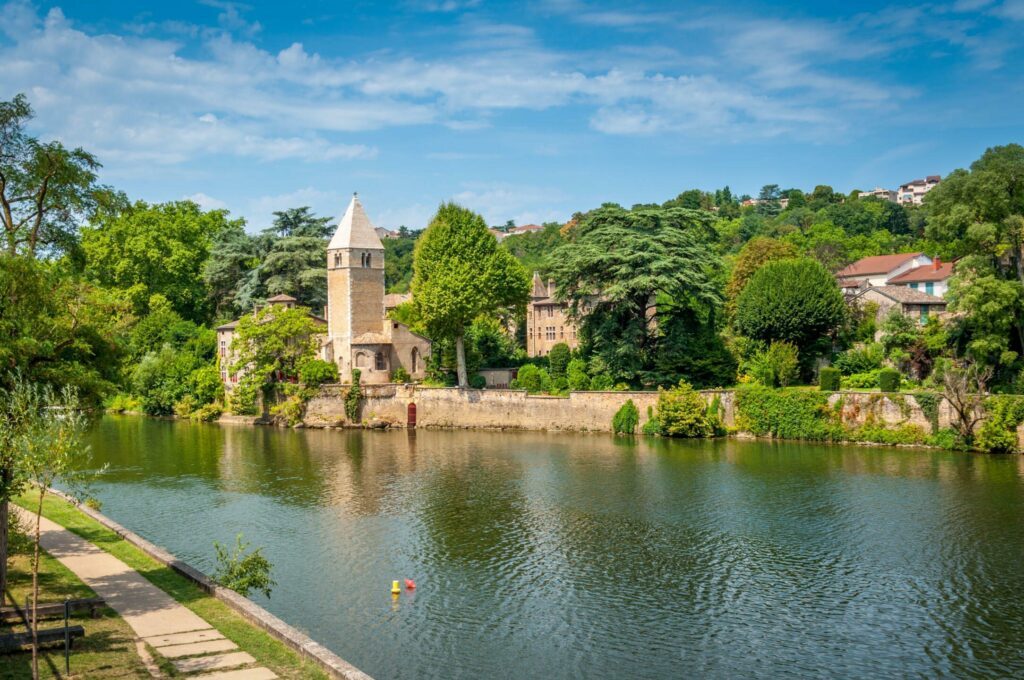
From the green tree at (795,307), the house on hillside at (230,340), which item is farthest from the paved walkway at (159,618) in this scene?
the house on hillside at (230,340)

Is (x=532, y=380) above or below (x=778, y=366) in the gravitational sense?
below

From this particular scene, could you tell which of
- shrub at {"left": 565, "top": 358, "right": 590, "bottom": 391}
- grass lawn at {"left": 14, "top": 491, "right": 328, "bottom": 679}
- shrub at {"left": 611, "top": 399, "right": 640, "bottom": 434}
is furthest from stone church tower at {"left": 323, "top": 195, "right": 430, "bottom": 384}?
grass lawn at {"left": 14, "top": 491, "right": 328, "bottom": 679}

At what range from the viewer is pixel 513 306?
68312mm

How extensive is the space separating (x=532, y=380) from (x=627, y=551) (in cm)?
3231

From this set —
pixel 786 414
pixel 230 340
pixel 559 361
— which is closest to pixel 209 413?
pixel 230 340

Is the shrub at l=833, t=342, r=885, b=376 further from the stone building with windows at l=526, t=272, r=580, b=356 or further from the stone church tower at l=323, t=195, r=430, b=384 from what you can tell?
the stone church tower at l=323, t=195, r=430, b=384

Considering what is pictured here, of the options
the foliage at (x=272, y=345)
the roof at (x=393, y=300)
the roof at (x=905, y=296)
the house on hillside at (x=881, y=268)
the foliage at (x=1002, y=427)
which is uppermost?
the house on hillside at (x=881, y=268)

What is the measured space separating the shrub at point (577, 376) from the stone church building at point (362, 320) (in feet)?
38.5

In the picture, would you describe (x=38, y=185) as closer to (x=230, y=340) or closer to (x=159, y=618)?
(x=159, y=618)

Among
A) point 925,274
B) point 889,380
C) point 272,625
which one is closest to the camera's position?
point 272,625

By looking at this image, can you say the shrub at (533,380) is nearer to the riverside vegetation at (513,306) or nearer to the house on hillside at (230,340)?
the riverside vegetation at (513,306)

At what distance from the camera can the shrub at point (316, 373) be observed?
61.6 m

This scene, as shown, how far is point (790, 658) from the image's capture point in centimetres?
1945

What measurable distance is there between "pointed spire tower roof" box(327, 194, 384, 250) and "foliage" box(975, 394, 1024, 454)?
A: 39.9 metres
